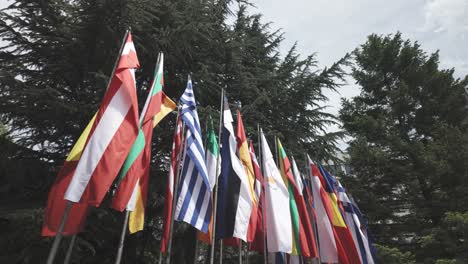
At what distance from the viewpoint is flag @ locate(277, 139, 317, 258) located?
7.82 m

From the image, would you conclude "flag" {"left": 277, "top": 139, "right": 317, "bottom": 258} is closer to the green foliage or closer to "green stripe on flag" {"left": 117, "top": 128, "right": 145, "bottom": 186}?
"green stripe on flag" {"left": 117, "top": 128, "right": 145, "bottom": 186}

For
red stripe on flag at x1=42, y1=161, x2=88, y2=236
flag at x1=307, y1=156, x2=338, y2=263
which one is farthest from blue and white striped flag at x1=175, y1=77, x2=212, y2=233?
flag at x1=307, y1=156, x2=338, y2=263

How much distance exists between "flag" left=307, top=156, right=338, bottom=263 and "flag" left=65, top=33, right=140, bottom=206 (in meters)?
5.79

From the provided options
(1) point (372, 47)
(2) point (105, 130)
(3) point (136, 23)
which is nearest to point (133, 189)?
(2) point (105, 130)

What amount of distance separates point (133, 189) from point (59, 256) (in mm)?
3853

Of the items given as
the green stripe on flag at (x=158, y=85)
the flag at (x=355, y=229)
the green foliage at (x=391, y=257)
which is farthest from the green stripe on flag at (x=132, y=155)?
the green foliage at (x=391, y=257)

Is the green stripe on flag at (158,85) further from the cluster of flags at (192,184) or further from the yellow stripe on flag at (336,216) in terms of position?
the yellow stripe on flag at (336,216)

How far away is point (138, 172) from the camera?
525 cm

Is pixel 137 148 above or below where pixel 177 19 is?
below

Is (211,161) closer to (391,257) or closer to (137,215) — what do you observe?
(137,215)

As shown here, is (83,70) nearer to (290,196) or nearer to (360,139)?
(290,196)

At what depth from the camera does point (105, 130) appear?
15.1ft

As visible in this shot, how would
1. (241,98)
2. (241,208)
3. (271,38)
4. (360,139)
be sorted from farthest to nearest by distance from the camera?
(360,139), (271,38), (241,98), (241,208)

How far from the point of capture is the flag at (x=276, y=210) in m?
7.08
